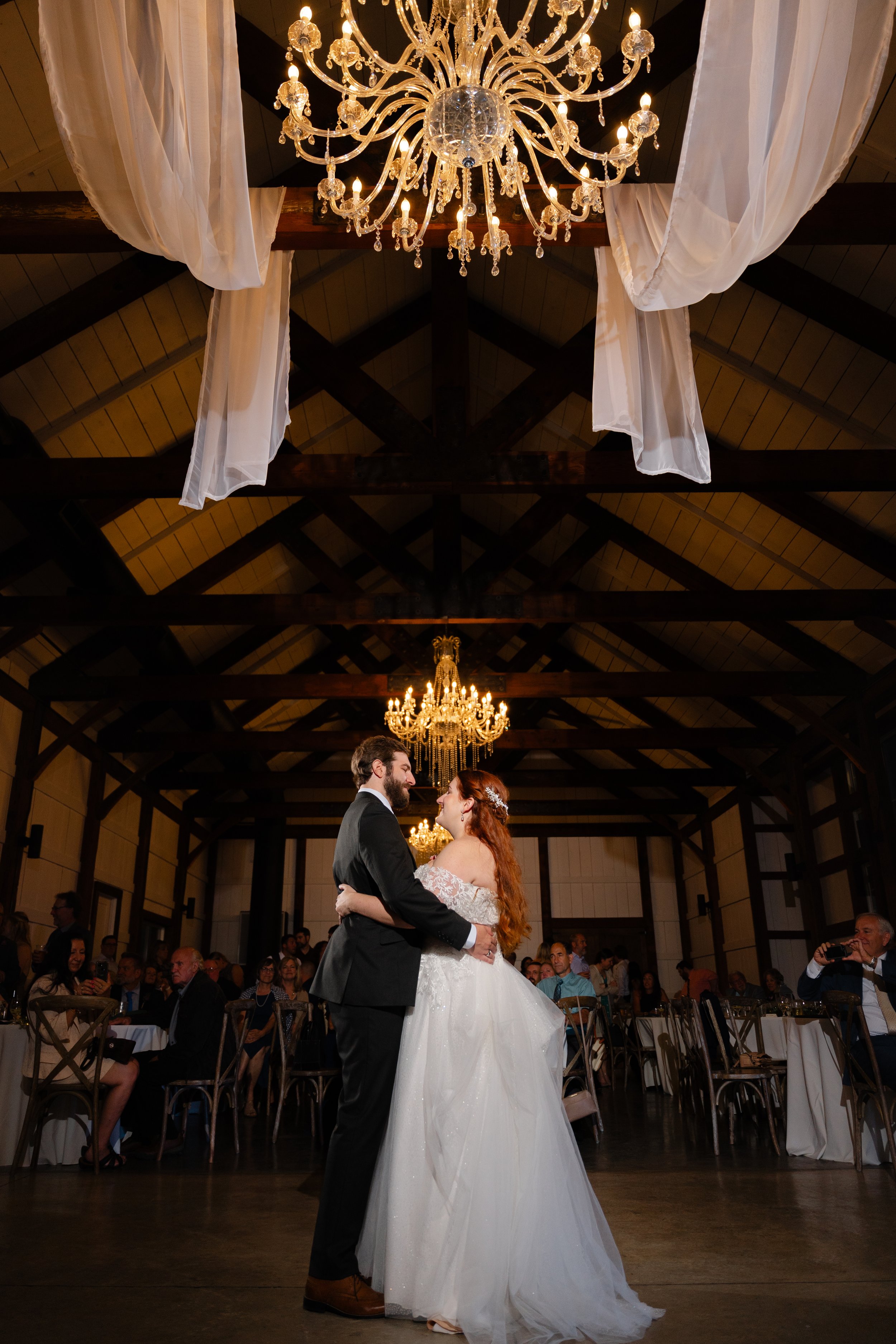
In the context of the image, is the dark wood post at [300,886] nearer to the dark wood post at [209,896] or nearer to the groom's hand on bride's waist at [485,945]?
the dark wood post at [209,896]

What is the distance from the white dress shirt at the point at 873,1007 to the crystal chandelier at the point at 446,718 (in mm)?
4203

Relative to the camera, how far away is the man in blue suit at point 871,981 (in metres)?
4.27

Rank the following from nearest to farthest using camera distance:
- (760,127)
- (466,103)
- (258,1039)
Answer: (760,127) → (466,103) → (258,1039)

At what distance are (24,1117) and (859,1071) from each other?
4.19 m

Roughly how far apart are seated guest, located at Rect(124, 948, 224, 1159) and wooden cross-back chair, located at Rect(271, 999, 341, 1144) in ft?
1.63

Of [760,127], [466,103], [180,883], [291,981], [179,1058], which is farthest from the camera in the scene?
[180,883]

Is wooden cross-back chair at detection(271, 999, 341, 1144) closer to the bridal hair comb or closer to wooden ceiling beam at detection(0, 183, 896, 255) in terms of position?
the bridal hair comb

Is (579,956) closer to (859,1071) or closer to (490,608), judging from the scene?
(490,608)

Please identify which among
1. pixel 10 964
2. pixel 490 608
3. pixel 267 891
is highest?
pixel 490 608

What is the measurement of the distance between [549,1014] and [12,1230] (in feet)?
6.93

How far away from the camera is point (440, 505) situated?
8727mm

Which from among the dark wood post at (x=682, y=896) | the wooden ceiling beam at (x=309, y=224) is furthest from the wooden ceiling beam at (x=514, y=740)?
the wooden ceiling beam at (x=309, y=224)

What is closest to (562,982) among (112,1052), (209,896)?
(112,1052)

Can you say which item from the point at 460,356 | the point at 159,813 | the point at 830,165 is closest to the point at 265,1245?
the point at 830,165
